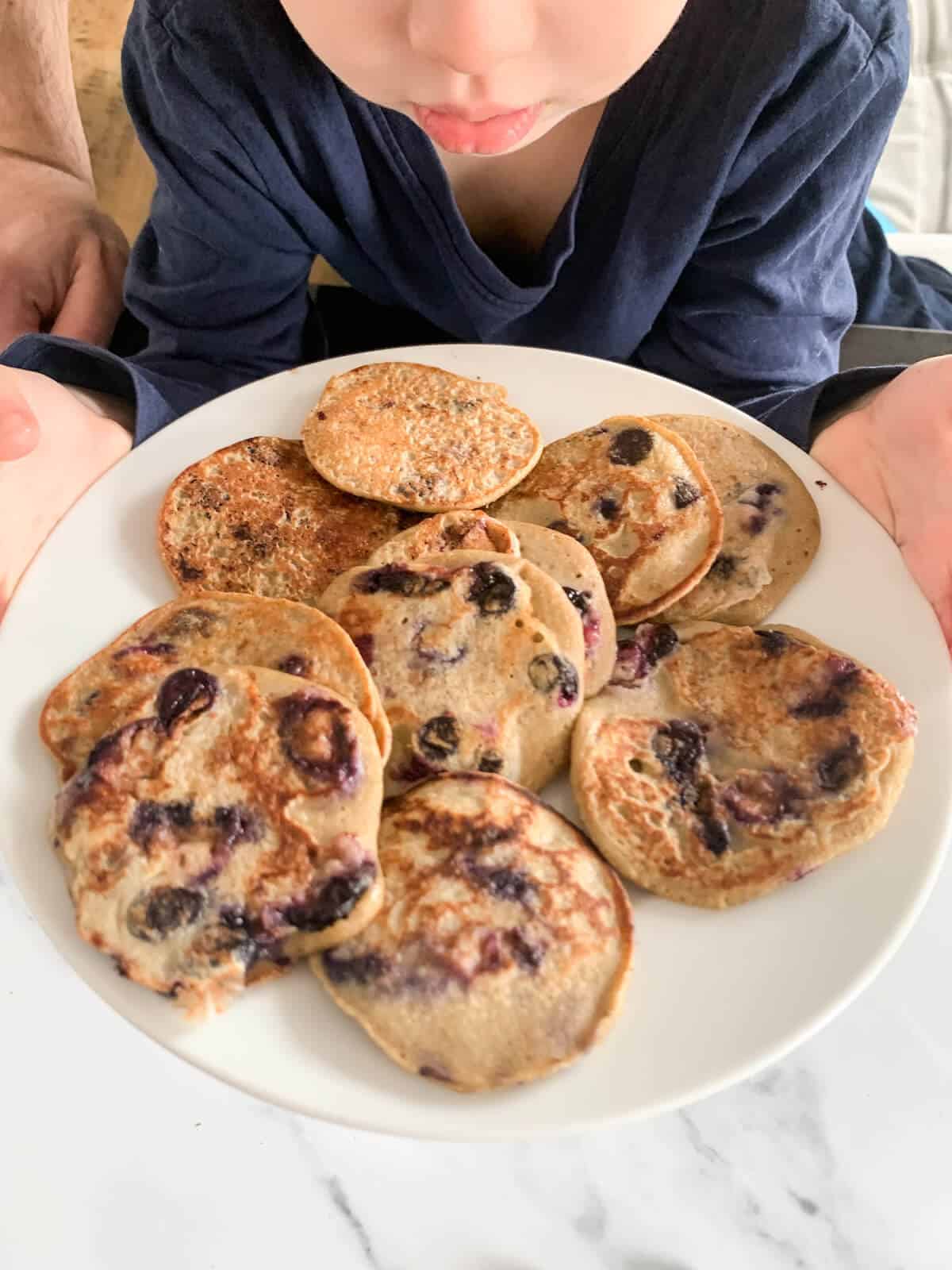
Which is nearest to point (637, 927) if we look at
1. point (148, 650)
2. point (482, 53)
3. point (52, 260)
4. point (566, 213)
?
point (148, 650)

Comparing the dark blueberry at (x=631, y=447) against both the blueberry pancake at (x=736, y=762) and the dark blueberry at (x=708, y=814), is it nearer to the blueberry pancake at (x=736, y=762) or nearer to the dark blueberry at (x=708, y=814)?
the blueberry pancake at (x=736, y=762)

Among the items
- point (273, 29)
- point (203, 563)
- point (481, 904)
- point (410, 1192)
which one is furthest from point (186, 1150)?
point (273, 29)

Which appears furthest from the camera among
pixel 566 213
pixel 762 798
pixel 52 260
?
pixel 52 260

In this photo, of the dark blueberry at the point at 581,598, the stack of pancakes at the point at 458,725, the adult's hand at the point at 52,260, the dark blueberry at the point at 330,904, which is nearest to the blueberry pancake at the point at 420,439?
the stack of pancakes at the point at 458,725

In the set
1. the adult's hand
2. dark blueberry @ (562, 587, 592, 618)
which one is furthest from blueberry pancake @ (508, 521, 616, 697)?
the adult's hand

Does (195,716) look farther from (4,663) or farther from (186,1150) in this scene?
(186,1150)

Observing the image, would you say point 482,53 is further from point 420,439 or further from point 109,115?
point 109,115
